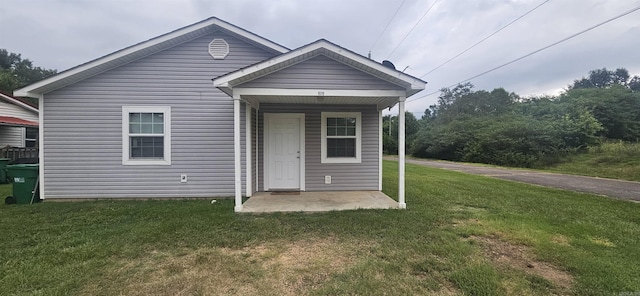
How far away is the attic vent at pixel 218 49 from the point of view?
22.9ft

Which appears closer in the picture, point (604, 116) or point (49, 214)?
point (49, 214)

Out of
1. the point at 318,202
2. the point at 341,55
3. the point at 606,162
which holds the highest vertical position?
the point at 341,55

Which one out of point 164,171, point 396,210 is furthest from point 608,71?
point 164,171

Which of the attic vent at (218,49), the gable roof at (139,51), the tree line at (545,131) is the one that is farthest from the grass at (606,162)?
the attic vent at (218,49)

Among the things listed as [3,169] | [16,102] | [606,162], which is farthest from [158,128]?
[606,162]

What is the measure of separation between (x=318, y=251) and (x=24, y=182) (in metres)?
7.25

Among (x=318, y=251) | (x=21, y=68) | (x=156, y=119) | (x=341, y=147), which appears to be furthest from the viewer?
(x=21, y=68)

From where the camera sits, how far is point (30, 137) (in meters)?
13.7

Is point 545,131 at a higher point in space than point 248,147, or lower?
higher

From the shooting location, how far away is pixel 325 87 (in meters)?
5.54

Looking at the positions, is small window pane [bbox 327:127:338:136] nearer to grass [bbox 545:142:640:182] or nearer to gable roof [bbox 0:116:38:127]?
gable roof [bbox 0:116:38:127]

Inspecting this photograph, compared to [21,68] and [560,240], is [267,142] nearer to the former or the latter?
[560,240]

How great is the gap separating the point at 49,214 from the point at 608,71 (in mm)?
70896

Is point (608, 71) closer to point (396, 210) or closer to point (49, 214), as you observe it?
point (396, 210)
